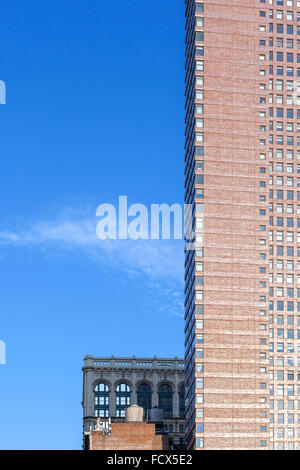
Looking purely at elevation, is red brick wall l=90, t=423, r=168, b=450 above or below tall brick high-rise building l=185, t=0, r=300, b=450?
below

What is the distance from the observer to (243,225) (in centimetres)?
15912

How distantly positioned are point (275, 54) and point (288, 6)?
998 cm

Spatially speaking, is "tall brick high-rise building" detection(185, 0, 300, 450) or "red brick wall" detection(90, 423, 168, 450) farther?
"red brick wall" detection(90, 423, 168, 450)

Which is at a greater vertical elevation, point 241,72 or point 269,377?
point 241,72

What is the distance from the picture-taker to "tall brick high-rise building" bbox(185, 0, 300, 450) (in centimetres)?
15050

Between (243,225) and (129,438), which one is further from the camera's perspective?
(129,438)

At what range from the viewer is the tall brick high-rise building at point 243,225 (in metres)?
150

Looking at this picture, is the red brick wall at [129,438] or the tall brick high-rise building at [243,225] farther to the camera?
the red brick wall at [129,438]

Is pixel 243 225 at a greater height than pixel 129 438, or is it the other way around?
pixel 243 225

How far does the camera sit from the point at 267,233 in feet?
525

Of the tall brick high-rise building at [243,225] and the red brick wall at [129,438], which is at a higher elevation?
the tall brick high-rise building at [243,225]
